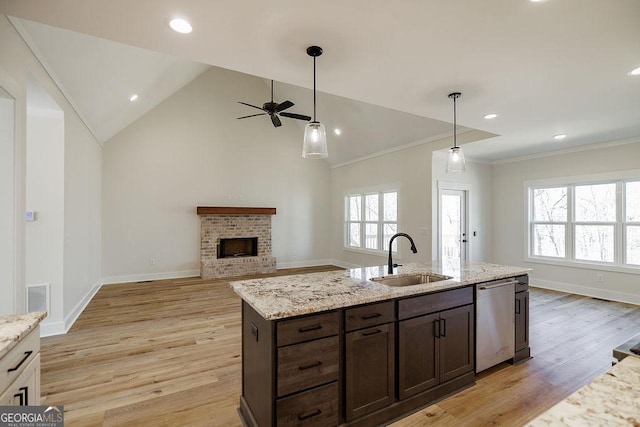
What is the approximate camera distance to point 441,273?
2.67 meters

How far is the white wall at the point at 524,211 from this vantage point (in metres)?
4.71

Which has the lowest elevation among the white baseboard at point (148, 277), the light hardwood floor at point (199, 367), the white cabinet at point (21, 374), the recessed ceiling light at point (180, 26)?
the light hardwood floor at point (199, 367)

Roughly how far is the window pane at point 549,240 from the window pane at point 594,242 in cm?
26

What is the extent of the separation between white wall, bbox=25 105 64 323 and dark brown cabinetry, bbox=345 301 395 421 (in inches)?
140

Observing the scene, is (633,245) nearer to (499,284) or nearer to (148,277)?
(499,284)

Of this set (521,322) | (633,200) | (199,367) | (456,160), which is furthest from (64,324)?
(633,200)

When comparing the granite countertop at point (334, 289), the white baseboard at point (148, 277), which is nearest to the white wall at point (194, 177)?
the white baseboard at point (148, 277)

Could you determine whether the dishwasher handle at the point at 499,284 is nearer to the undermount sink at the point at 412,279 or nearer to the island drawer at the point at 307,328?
the undermount sink at the point at 412,279

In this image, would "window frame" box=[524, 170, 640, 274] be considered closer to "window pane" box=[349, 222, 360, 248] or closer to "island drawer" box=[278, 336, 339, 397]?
"window pane" box=[349, 222, 360, 248]

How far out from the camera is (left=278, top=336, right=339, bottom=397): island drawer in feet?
5.26

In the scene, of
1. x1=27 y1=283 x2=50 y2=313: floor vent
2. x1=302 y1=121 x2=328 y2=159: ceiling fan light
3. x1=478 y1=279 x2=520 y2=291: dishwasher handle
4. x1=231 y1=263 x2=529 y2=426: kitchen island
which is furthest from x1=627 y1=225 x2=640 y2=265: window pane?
x1=27 y1=283 x2=50 y2=313: floor vent

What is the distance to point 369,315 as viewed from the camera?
74.7 inches

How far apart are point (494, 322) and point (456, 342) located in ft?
1.74

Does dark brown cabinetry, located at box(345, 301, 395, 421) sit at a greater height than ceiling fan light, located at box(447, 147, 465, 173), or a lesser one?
lesser
